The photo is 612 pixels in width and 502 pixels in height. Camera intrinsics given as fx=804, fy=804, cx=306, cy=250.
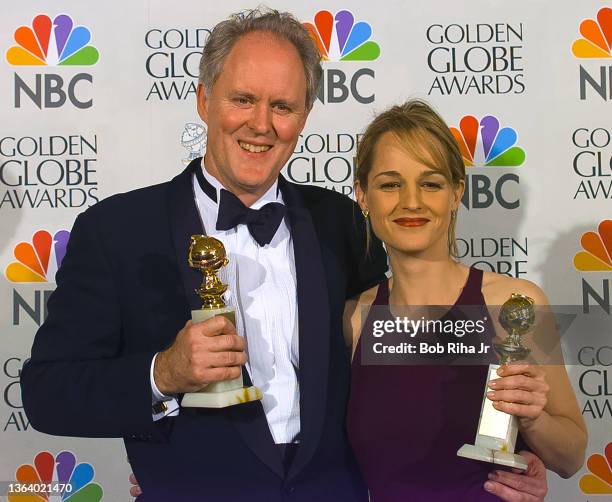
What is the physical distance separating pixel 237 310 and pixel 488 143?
62.5 inches

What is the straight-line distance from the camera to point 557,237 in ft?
9.75

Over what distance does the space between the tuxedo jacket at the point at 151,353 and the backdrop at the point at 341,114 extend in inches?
50.4

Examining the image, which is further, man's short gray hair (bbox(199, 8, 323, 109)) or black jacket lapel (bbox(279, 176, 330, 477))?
man's short gray hair (bbox(199, 8, 323, 109))

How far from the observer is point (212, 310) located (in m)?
1.48

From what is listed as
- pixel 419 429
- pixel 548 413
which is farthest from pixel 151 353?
pixel 548 413

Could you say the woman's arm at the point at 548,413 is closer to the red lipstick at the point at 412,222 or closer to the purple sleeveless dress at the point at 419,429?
the purple sleeveless dress at the point at 419,429

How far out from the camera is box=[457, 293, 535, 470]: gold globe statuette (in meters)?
1.55

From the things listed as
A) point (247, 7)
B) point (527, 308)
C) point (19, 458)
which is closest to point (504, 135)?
point (247, 7)

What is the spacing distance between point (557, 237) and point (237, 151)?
1576mm

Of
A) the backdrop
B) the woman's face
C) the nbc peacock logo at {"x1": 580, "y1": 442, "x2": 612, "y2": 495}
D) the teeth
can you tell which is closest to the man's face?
the teeth

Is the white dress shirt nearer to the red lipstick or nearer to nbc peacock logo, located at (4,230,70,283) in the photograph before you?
the red lipstick

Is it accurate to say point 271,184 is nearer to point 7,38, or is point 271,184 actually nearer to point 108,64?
point 108,64

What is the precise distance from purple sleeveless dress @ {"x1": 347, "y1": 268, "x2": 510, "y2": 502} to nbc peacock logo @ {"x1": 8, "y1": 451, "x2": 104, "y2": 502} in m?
1.45

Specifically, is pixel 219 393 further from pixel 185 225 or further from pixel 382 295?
pixel 382 295
